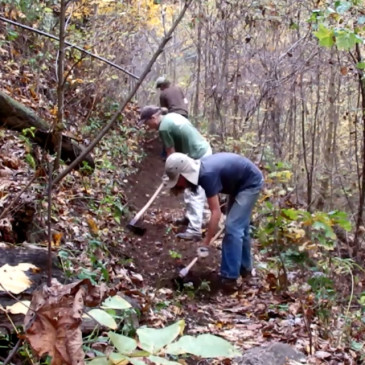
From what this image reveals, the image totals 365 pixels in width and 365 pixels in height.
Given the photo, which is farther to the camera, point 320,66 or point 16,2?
point 320,66

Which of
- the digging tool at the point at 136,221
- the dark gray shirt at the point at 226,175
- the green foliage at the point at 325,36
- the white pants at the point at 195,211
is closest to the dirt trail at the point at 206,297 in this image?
the digging tool at the point at 136,221

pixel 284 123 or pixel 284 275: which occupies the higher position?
pixel 284 123

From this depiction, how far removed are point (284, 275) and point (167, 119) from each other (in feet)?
9.79

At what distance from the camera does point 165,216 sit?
8.59 meters

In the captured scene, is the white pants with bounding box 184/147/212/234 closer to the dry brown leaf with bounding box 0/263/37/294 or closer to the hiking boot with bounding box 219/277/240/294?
the hiking boot with bounding box 219/277/240/294

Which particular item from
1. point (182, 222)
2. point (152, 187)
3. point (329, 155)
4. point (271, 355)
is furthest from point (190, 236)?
point (329, 155)

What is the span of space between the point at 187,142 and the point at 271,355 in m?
4.20

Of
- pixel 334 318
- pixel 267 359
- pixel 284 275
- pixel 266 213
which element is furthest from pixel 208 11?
pixel 267 359

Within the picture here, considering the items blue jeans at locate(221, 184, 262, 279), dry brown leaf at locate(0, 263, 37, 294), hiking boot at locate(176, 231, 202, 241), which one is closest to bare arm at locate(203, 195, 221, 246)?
blue jeans at locate(221, 184, 262, 279)

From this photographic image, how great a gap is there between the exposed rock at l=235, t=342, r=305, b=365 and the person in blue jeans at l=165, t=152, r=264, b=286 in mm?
1998

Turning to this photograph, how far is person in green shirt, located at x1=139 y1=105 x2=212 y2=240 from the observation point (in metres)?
7.27

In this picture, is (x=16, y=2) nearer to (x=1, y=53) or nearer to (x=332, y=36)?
(x=1, y=53)

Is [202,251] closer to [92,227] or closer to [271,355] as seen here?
[92,227]

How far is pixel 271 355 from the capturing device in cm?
366
